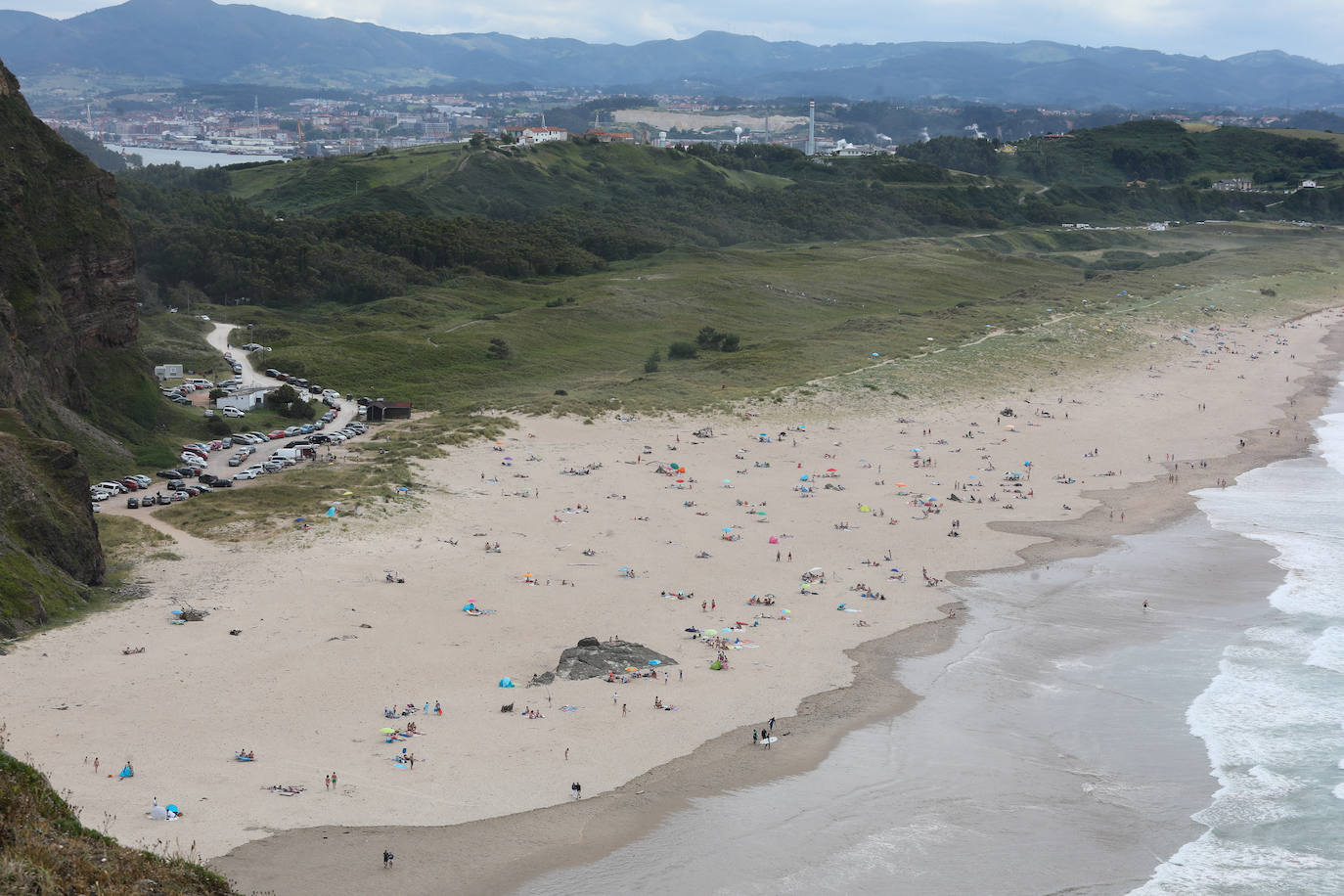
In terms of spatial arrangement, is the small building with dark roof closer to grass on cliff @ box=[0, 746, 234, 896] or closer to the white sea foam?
the white sea foam

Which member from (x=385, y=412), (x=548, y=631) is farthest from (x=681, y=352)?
(x=548, y=631)

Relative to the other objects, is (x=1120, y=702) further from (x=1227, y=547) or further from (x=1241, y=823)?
(x=1227, y=547)

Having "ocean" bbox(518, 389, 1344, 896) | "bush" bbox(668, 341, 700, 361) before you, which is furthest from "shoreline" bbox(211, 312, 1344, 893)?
"bush" bbox(668, 341, 700, 361)

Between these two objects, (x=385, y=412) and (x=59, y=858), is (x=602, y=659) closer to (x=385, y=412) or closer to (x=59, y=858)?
(x=59, y=858)

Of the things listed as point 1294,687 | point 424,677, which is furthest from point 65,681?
point 1294,687

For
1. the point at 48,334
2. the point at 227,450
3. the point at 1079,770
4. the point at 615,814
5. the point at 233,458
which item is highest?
the point at 48,334

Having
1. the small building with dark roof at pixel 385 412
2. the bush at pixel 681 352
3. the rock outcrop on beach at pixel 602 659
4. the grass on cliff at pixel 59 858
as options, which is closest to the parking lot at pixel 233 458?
the small building with dark roof at pixel 385 412
